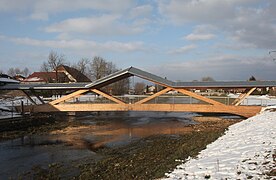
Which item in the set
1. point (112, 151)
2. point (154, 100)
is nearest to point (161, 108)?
point (154, 100)

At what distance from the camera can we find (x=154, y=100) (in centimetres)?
2495

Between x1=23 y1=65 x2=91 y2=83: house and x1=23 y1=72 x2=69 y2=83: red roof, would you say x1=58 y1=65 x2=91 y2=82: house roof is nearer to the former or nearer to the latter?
x1=23 y1=65 x2=91 y2=83: house

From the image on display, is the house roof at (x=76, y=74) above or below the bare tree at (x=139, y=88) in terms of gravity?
above

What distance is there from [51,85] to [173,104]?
39.0 ft

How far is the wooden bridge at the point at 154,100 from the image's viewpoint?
74.5 feet

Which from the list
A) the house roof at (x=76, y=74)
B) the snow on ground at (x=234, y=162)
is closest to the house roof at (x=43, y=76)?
the house roof at (x=76, y=74)

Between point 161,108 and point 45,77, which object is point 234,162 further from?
point 45,77

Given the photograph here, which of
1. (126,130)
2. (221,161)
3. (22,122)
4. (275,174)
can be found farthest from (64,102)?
(275,174)

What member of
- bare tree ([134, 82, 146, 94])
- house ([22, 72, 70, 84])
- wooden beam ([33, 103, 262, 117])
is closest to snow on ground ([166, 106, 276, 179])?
wooden beam ([33, 103, 262, 117])

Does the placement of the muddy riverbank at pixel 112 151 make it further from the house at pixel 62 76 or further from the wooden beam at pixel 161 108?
the house at pixel 62 76

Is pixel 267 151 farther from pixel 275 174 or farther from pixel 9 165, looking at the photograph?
pixel 9 165

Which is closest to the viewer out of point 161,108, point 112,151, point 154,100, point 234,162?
point 234,162

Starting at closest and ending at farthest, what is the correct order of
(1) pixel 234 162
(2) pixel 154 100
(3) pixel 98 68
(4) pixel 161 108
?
(1) pixel 234 162 < (4) pixel 161 108 < (2) pixel 154 100 < (3) pixel 98 68

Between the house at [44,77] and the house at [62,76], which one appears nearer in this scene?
the house at [44,77]
